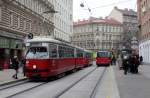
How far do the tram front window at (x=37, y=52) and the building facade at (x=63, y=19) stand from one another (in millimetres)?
40771

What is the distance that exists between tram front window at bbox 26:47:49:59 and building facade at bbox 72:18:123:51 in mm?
102919

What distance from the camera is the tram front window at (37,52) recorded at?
22.9m

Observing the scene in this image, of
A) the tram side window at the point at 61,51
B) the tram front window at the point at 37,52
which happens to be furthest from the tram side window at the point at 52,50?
the tram side window at the point at 61,51

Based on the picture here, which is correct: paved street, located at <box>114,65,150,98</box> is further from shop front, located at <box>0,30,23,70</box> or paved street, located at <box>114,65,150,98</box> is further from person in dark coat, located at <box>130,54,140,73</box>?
shop front, located at <box>0,30,23,70</box>

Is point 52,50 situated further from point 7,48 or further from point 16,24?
point 16,24

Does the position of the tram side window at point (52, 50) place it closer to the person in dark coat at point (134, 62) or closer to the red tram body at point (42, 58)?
the red tram body at point (42, 58)

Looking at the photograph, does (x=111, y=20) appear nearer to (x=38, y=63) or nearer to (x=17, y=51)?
(x=17, y=51)

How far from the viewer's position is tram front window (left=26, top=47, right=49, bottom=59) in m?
22.9

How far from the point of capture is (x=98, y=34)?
12900 centimetres

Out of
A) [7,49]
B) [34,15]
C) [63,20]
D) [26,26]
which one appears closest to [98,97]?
[7,49]

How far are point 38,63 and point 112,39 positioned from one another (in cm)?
10997

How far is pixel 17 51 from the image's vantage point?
43438 mm

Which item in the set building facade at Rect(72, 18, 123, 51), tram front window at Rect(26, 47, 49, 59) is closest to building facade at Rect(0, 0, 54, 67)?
tram front window at Rect(26, 47, 49, 59)

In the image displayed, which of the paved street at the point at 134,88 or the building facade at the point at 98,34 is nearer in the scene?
the paved street at the point at 134,88
